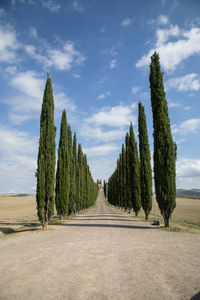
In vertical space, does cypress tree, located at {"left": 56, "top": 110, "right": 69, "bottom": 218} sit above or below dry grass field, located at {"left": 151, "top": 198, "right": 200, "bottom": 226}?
above

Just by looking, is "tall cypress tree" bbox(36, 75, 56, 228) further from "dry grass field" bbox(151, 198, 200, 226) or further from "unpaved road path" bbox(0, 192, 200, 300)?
"dry grass field" bbox(151, 198, 200, 226)

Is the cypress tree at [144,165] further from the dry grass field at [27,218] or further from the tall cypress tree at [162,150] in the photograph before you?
the tall cypress tree at [162,150]

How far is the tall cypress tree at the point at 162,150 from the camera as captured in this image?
45.5ft

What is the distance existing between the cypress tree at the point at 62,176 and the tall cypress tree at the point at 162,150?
402 inches

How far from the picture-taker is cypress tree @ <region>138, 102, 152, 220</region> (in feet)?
66.0

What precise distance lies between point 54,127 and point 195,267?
43.1ft

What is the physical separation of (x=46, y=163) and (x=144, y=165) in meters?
10.8

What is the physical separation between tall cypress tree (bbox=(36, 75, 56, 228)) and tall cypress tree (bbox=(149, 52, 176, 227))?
25.4 feet

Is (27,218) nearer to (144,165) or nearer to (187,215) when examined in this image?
(144,165)

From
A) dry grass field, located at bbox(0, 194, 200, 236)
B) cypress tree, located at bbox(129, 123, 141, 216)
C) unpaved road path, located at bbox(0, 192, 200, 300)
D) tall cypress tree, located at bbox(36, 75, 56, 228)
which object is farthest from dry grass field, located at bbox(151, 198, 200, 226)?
unpaved road path, located at bbox(0, 192, 200, 300)

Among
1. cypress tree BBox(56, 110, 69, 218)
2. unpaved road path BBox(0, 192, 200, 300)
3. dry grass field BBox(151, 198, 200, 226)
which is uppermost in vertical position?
cypress tree BBox(56, 110, 69, 218)

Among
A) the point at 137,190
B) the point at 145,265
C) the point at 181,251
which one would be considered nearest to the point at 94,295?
the point at 145,265

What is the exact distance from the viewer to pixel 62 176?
21.4 metres

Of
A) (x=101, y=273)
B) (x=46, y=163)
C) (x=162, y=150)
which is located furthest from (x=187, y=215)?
(x=101, y=273)
